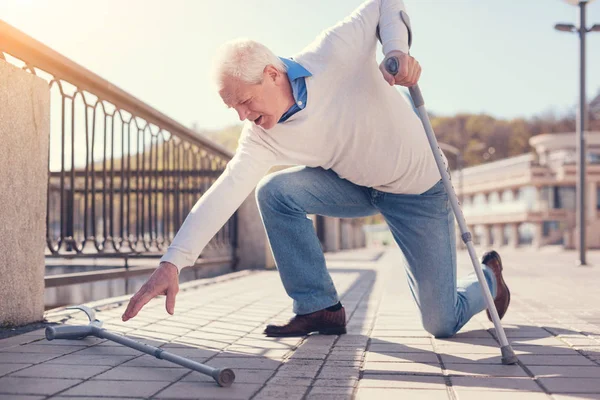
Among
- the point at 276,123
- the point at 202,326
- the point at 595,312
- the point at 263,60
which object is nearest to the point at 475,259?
the point at 276,123

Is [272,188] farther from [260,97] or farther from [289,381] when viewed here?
[289,381]

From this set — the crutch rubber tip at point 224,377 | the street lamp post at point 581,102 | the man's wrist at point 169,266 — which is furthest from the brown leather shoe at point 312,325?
the street lamp post at point 581,102

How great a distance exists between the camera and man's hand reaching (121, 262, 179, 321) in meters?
2.54

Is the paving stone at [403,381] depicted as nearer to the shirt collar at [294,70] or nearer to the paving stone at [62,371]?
the paving stone at [62,371]

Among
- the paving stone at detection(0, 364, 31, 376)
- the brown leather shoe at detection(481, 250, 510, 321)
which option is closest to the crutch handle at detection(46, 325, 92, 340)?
the paving stone at detection(0, 364, 31, 376)

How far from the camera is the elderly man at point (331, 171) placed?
→ 2.99m

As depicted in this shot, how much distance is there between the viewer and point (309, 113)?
3.19 metres

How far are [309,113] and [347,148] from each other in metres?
0.30

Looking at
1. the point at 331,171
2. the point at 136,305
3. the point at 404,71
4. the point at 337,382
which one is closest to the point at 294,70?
the point at 404,71

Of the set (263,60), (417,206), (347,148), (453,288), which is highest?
(263,60)

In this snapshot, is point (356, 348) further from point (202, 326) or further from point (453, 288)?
point (202, 326)

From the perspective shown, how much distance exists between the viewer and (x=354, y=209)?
153 inches

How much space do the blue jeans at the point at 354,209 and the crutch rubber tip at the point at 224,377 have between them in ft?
4.05

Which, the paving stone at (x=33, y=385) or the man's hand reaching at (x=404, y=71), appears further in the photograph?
the man's hand reaching at (x=404, y=71)
